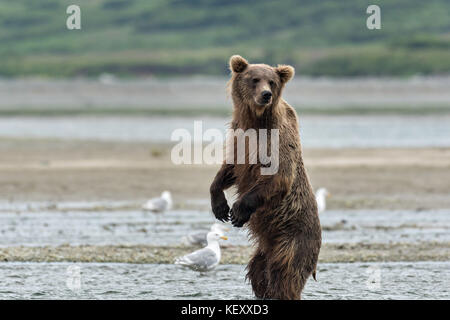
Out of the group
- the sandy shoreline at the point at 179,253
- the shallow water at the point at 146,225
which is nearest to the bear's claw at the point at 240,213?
the sandy shoreline at the point at 179,253

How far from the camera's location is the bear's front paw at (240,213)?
7.34 meters

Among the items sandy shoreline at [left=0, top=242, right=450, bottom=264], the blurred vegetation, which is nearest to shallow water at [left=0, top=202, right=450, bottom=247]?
sandy shoreline at [left=0, top=242, right=450, bottom=264]

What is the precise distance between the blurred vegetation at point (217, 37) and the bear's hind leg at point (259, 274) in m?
47.6

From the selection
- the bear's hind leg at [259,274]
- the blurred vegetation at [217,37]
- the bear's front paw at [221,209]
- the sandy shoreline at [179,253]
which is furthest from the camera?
the blurred vegetation at [217,37]

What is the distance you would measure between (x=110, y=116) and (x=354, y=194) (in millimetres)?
19878

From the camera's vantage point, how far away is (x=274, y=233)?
7582 millimetres

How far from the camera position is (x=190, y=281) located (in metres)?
8.94

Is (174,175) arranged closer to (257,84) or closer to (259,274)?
(259,274)

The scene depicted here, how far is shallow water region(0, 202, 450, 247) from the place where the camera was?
11.3m

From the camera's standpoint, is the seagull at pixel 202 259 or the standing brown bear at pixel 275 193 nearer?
the standing brown bear at pixel 275 193

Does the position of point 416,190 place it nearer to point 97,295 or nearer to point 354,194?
point 354,194

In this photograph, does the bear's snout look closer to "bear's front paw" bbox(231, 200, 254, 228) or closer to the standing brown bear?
the standing brown bear

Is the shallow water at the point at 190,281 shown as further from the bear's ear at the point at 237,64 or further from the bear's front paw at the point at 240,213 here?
the bear's ear at the point at 237,64
